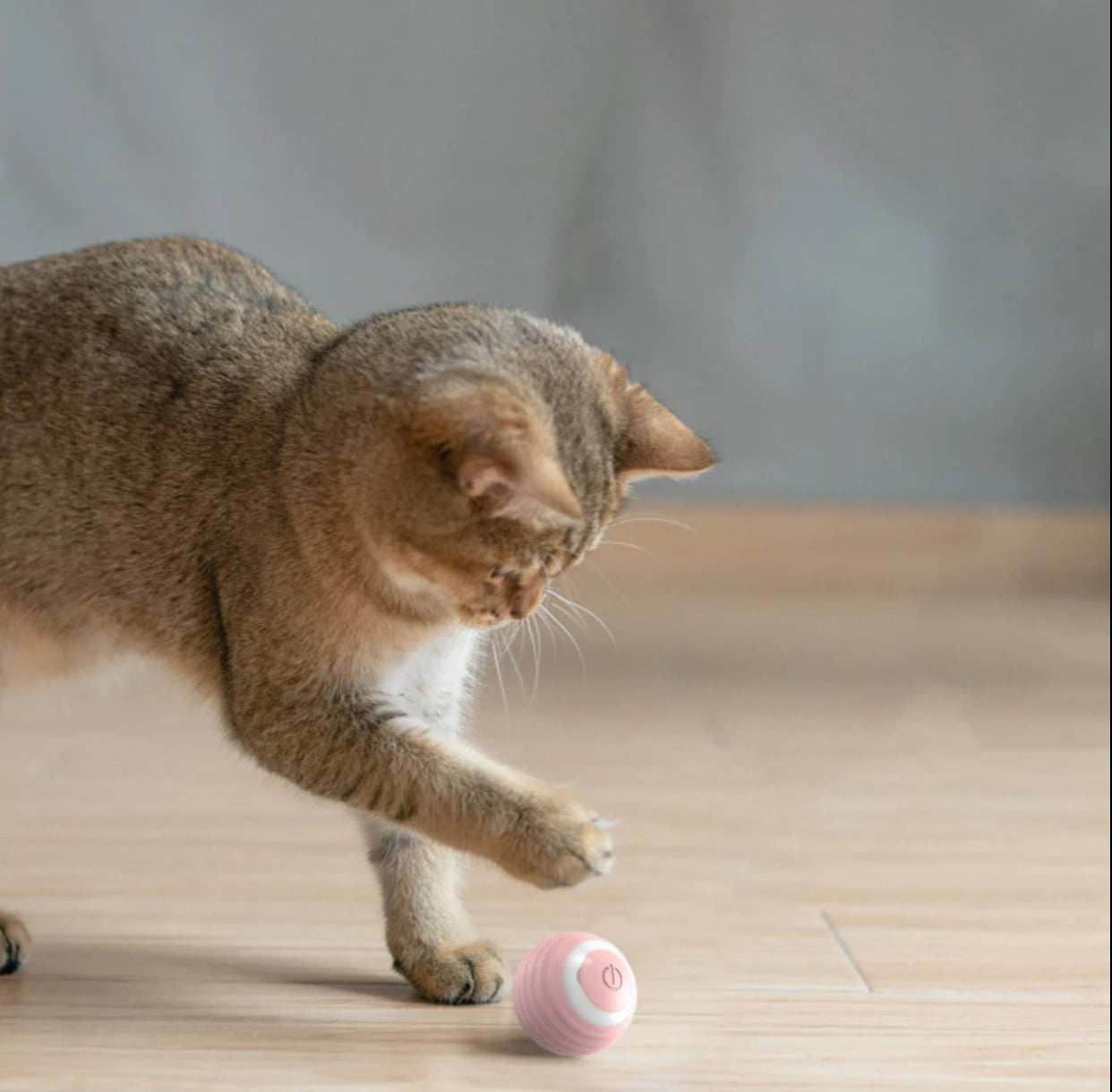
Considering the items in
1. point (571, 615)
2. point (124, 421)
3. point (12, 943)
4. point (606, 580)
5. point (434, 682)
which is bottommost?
point (12, 943)

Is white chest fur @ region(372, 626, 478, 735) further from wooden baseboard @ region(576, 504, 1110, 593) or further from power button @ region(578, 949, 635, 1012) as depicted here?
wooden baseboard @ region(576, 504, 1110, 593)

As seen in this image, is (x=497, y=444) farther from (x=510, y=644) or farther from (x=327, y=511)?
(x=510, y=644)

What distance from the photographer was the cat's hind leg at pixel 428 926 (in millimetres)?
1413

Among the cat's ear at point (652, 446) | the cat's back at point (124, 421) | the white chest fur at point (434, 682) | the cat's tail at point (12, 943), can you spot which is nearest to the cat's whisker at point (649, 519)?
the cat's ear at point (652, 446)

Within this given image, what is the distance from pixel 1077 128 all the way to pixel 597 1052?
1517 millimetres

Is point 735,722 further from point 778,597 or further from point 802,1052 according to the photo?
point 802,1052

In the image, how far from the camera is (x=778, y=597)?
3.17 metres

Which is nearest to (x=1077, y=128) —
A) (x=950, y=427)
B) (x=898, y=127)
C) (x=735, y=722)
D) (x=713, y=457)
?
(x=898, y=127)

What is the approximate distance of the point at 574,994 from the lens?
1304 millimetres

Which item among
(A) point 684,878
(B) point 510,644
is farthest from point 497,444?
(B) point 510,644

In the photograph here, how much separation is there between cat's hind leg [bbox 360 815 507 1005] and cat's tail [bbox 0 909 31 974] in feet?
0.95

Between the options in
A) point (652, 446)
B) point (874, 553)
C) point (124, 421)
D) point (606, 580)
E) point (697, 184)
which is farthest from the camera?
point (874, 553)

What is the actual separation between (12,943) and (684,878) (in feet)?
2.22

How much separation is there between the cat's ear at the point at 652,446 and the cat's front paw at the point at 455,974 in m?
→ 0.42
